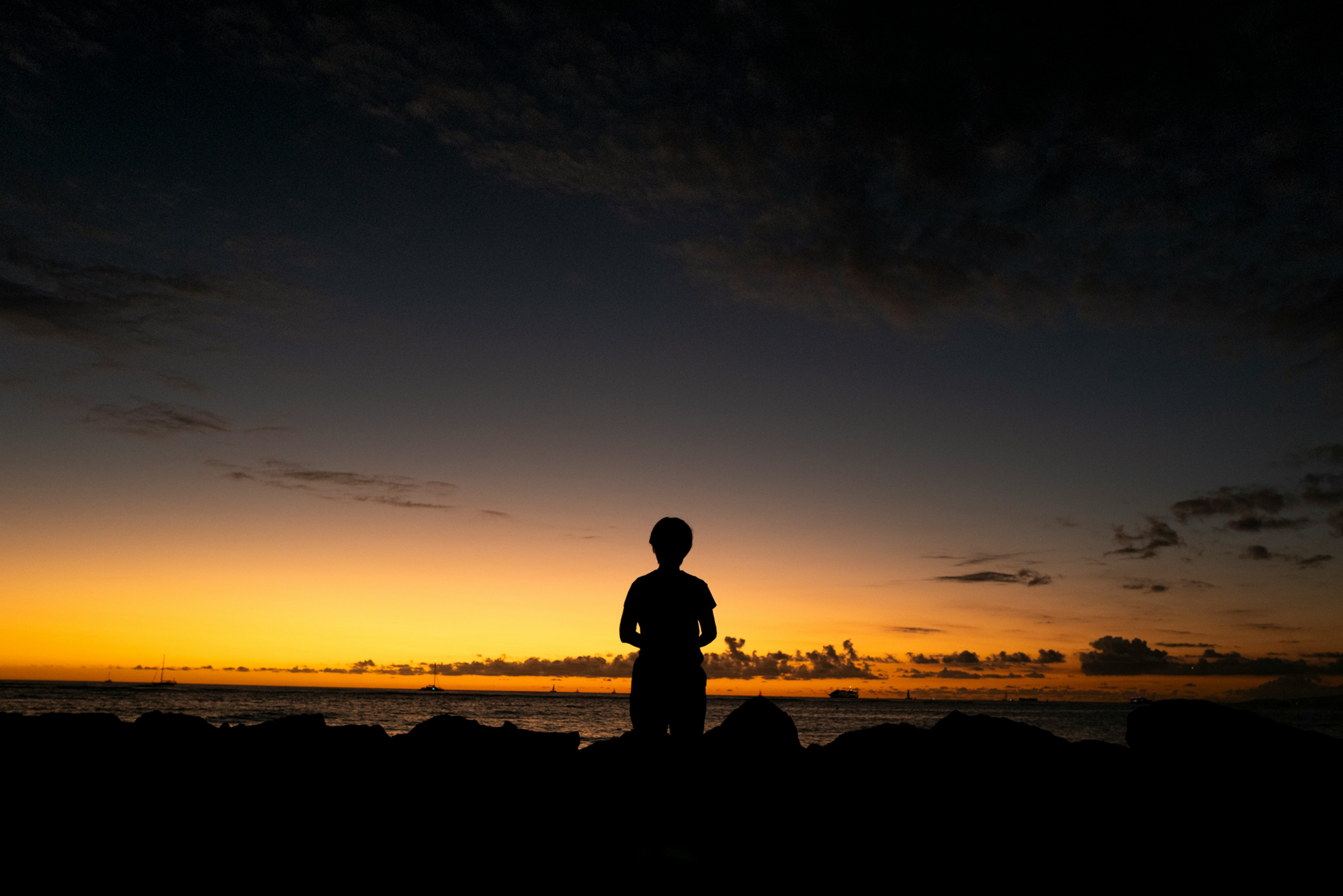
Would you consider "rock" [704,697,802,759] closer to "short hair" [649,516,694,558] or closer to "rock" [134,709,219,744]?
"short hair" [649,516,694,558]

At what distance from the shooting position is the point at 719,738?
771 cm

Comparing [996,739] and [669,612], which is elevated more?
[669,612]

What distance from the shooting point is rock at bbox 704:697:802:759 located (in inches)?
294

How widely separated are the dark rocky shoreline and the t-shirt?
88cm

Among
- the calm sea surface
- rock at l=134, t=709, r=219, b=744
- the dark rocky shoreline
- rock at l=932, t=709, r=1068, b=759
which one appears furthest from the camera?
the calm sea surface

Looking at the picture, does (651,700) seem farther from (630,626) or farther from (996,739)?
(996,739)

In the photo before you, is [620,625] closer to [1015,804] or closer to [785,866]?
[785,866]

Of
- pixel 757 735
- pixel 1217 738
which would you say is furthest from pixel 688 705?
pixel 1217 738

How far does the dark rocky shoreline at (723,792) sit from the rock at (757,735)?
0.02m

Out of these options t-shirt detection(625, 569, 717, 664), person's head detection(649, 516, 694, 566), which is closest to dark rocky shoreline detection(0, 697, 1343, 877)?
t-shirt detection(625, 569, 717, 664)

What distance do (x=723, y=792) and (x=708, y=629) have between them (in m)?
1.58

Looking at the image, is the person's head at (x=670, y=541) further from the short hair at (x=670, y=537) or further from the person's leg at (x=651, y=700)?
the person's leg at (x=651, y=700)

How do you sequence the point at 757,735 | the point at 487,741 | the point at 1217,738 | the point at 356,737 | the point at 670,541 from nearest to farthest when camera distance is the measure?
the point at 670,541 → the point at 1217,738 → the point at 757,735 → the point at 487,741 → the point at 356,737

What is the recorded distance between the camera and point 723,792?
6641mm
